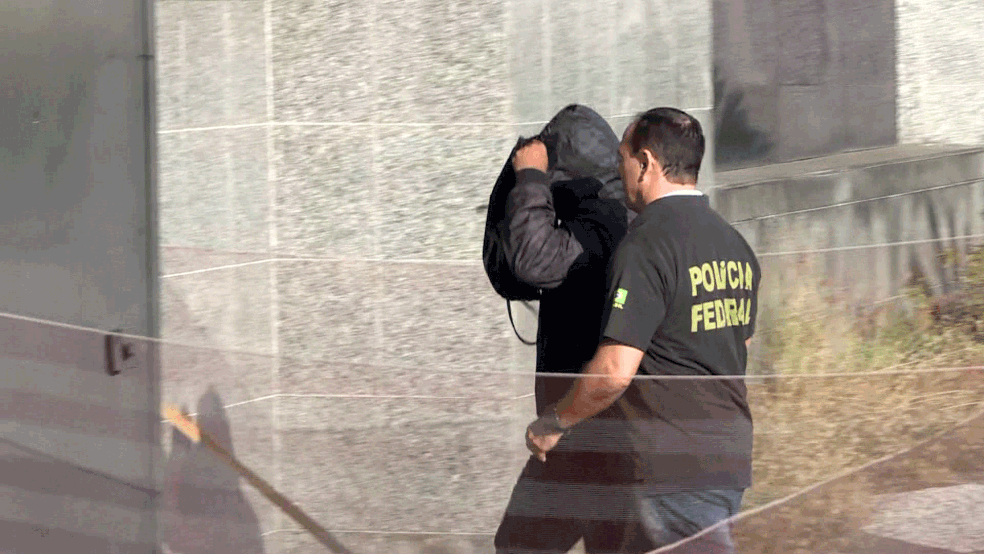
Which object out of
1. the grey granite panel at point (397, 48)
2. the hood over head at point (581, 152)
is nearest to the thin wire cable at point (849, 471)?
the hood over head at point (581, 152)

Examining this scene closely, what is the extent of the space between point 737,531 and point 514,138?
2.37 m

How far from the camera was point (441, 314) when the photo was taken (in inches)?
206

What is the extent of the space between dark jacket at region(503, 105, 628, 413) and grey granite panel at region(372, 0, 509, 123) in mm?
1424

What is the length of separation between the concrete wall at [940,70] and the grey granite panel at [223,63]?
479cm

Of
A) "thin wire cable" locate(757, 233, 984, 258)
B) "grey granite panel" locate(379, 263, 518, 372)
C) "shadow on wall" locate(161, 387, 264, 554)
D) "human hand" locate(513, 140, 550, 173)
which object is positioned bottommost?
"shadow on wall" locate(161, 387, 264, 554)

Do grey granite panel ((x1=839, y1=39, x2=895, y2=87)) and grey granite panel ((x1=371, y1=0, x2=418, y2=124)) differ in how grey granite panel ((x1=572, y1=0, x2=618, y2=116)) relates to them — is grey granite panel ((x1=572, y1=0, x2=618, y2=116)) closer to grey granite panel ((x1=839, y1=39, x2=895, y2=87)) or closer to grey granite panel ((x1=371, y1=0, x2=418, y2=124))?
grey granite panel ((x1=371, y1=0, x2=418, y2=124))

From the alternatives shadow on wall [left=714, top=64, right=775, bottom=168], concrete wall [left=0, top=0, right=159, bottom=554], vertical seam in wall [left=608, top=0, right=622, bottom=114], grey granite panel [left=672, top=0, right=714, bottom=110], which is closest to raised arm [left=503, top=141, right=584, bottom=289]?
concrete wall [left=0, top=0, right=159, bottom=554]

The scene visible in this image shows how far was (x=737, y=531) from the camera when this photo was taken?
10.4 feet

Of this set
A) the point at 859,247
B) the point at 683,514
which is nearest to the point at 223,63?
the point at 683,514

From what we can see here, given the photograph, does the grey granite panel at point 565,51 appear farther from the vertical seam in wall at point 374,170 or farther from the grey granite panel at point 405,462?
the grey granite panel at point 405,462

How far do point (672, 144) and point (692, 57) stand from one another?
9.06 feet

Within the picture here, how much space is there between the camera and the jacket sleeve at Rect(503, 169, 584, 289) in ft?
11.3

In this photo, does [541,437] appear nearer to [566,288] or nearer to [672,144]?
[566,288]

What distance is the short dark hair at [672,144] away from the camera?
338 cm
